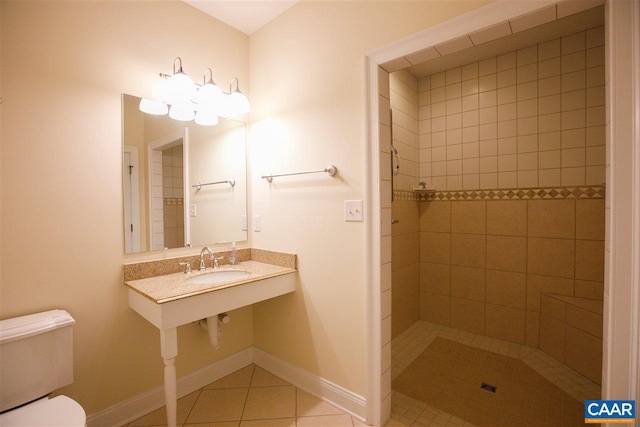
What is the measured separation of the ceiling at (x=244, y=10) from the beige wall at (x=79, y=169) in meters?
0.20

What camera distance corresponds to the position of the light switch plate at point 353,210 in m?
1.63

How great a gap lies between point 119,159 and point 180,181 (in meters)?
0.37

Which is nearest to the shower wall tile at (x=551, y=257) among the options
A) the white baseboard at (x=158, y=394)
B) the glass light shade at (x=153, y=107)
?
the white baseboard at (x=158, y=394)

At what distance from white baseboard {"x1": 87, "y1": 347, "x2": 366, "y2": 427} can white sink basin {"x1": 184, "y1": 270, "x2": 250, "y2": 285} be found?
0.66 m

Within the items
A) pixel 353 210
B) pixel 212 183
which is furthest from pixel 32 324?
pixel 353 210

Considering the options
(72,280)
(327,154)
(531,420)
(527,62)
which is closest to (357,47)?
(327,154)

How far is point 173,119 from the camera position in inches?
74.1

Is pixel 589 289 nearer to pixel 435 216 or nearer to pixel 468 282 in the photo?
pixel 468 282

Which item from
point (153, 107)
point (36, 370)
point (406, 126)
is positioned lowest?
point (36, 370)

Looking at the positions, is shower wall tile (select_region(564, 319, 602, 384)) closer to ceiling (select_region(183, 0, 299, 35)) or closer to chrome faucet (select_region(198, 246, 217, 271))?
chrome faucet (select_region(198, 246, 217, 271))

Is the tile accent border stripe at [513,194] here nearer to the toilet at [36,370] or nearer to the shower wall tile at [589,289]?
the shower wall tile at [589,289]

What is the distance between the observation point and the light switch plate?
5.35 feet

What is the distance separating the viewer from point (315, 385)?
6.20 ft
